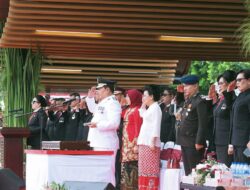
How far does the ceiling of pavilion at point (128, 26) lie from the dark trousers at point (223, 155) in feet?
9.69

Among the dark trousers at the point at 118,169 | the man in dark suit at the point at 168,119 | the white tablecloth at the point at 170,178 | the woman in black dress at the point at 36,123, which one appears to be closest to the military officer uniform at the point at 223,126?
the white tablecloth at the point at 170,178

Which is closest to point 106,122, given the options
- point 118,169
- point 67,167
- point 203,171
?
point 67,167

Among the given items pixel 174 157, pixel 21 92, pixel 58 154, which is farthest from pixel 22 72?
pixel 58 154

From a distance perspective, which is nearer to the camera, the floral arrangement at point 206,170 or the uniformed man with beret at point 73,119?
the floral arrangement at point 206,170

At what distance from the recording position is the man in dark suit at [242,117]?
9328 mm

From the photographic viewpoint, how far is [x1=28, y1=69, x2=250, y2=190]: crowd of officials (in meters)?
9.51

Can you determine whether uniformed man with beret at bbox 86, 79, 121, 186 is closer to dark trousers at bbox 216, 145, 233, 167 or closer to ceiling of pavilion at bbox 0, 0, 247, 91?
dark trousers at bbox 216, 145, 233, 167

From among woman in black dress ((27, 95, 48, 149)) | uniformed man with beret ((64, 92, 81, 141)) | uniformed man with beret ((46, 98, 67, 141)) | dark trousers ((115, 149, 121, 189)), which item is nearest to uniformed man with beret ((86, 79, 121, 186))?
dark trousers ((115, 149, 121, 189))

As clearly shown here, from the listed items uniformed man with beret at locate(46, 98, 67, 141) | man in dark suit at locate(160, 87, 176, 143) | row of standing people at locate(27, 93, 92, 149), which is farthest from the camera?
uniformed man with beret at locate(46, 98, 67, 141)

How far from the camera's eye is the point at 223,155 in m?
10.2

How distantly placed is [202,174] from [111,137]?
5.66 ft

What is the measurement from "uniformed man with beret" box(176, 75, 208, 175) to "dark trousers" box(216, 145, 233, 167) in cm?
20

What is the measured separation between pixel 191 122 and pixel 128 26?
365 centimetres

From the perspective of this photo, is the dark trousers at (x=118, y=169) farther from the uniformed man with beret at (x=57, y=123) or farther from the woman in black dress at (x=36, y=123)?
the uniformed man with beret at (x=57, y=123)
